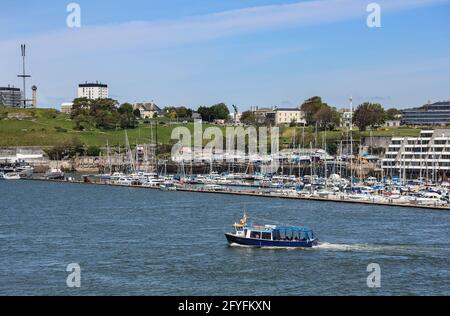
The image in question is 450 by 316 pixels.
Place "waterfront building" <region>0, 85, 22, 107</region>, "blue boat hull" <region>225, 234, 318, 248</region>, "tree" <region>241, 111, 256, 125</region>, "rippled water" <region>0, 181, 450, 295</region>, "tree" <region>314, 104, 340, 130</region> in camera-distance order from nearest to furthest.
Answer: "rippled water" <region>0, 181, 450, 295</region> → "blue boat hull" <region>225, 234, 318, 248</region> → "tree" <region>314, 104, 340, 130</region> → "tree" <region>241, 111, 256, 125</region> → "waterfront building" <region>0, 85, 22, 107</region>

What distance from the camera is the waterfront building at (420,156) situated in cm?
7038

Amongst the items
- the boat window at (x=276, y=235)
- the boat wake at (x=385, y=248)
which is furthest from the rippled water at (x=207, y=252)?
the boat window at (x=276, y=235)

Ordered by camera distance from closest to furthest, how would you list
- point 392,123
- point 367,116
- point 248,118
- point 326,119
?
1. point 367,116
2. point 326,119
3. point 392,123
4. point 248,118

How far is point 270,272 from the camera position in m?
25.7

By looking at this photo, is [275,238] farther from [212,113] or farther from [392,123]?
[212,113]

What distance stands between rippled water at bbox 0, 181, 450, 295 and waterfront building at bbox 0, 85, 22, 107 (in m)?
129

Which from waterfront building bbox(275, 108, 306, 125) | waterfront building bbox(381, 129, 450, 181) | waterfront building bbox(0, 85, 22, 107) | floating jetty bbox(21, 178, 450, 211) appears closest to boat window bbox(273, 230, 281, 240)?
floating jetty bbox(21, 178, 450, 211)

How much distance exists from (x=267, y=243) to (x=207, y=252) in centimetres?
265

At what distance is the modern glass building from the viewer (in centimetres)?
12144

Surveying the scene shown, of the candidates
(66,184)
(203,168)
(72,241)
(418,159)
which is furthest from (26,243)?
(203,168)

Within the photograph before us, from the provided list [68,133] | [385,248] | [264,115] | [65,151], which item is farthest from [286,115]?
[385,248]

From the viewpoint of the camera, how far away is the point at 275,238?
3061cm

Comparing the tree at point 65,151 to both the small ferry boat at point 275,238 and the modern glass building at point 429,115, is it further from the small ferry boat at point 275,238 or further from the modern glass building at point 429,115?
the small ferry boat at point 275,238

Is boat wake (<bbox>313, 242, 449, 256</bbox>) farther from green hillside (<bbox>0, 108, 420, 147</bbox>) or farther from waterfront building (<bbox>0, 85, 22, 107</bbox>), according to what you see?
waterfront building (<bbox>0, 85, 22, 107</bbox>)
